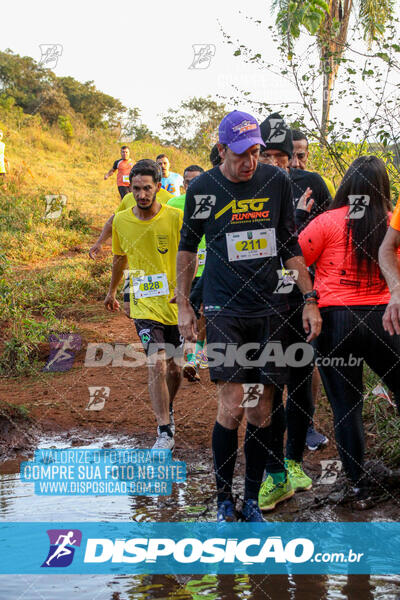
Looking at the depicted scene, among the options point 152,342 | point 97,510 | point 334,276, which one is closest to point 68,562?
point 97,510

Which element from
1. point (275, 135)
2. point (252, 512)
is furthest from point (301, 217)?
point (252, 512)

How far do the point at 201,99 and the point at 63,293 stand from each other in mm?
20886

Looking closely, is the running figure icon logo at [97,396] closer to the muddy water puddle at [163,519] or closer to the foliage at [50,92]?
the muddy water puddle at [163,519]

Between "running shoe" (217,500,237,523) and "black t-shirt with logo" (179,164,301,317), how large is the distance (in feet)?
3.14

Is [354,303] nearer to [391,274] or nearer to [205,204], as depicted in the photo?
[391,274]

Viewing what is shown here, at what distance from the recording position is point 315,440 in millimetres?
5078

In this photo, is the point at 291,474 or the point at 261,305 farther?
the point at 291,474

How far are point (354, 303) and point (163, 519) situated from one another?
1.52 meters

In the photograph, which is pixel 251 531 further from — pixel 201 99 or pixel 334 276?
pixel 201 99

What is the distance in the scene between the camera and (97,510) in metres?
4.16

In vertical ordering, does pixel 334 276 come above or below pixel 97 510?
above

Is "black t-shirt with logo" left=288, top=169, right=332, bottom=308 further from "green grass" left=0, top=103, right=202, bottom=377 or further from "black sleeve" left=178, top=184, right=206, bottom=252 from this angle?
"green grass" left=0, top=103, right=202, bottom=377

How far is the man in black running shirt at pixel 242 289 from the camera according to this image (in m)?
3.76

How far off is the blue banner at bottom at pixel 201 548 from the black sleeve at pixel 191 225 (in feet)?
4.77
